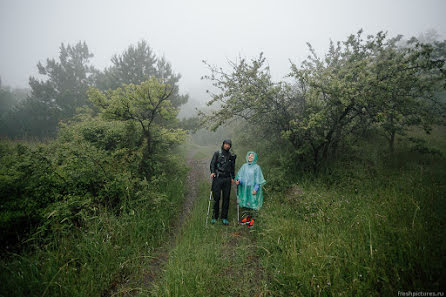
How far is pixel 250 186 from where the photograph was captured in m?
4.97

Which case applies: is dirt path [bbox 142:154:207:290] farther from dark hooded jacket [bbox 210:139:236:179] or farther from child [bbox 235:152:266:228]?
child [bbox 235:152:266:228]

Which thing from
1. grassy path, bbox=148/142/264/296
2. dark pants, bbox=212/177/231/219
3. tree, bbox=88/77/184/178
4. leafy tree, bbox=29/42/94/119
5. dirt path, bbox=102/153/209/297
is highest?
leafy tree, bbox=29/42/94/119

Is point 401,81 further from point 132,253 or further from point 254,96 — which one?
point 132,253

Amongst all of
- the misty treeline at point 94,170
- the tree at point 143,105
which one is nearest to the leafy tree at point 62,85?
the misty treeline at point 94,170

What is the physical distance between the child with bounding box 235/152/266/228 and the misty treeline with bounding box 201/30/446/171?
5.59 feet

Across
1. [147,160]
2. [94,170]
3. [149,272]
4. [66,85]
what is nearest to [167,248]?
[149,272]

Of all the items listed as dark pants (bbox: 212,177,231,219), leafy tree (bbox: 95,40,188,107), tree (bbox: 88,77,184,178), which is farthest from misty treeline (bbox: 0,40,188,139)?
dark pants (bbox: 212,177,231,219)

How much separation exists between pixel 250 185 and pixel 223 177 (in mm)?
859

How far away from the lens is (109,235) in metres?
3.38

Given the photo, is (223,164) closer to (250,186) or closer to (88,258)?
(250,186)

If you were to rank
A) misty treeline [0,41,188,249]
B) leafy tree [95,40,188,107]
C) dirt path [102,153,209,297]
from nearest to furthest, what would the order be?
dirt path [102,153,209,297]
misty treeline [0,41,188,249]
leafy tree [95,40,188,107]

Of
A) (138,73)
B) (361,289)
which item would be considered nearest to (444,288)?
(361,289)

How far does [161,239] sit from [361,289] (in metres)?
3.72

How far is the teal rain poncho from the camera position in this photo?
15.9ft
